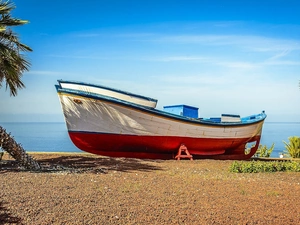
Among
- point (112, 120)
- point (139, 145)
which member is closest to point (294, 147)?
point (139, 145)

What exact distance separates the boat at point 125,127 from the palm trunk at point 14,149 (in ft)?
12.0

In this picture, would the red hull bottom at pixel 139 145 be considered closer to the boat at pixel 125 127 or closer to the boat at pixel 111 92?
the boat at pixel 125 127

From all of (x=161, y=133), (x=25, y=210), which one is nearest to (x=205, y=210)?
(x=25, y=210)

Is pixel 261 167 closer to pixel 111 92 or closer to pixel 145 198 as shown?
pixel 145 198

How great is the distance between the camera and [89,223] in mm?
4996

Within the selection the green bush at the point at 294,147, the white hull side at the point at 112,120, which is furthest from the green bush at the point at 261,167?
the green bush at the point at 294,147

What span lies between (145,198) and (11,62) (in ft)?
21.1

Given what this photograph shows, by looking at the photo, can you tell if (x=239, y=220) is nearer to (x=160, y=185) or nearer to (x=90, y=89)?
(x=160, y=185)

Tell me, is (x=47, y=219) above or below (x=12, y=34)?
below

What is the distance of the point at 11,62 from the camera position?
9859 mm

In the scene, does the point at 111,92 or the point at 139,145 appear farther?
the point at 139,145

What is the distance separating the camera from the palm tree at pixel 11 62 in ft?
31.2

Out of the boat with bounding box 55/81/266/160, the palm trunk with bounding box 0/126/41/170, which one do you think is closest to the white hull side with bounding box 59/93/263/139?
the boat with bounding box 55/81/266/160

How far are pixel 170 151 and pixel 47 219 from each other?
1034 cm
